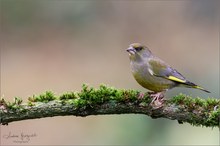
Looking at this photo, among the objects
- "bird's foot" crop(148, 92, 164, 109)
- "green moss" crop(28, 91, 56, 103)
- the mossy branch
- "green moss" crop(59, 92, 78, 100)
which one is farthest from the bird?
"green moss" crop(28, 91, 56, 103)

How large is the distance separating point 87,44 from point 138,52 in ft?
44.1

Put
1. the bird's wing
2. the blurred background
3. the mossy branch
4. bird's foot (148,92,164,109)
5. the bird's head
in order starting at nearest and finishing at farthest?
the mossy branch → bird's foot (148,92,164,109) → the bird's wing → the bird's head → the blurred background

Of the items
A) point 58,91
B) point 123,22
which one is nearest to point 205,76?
point 58,91

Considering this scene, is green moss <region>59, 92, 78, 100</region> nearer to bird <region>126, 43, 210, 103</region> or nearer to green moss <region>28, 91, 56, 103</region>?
green moss <region>28, 91, 56, 103</region>

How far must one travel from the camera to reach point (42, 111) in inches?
288

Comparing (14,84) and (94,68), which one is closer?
(14,84)

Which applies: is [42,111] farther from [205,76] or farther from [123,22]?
[123,22]

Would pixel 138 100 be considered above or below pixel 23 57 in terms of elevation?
below

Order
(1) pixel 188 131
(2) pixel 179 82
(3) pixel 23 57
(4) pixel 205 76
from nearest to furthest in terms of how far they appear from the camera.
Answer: (2) pixel 179 82 → (1) pixel 188 131 → (4) pixel 205 76 → (3) pixel 23 57

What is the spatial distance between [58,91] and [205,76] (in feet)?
15.0

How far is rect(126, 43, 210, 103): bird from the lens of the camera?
27.7ft

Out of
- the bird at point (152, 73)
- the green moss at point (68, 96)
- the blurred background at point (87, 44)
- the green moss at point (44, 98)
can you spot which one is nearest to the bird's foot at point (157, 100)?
the bird at point (152, 73)

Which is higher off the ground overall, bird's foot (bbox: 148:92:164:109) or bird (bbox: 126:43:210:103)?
bird (bbox: 126:43:210:103)

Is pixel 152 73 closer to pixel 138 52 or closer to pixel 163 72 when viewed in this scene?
pixel 163 72
